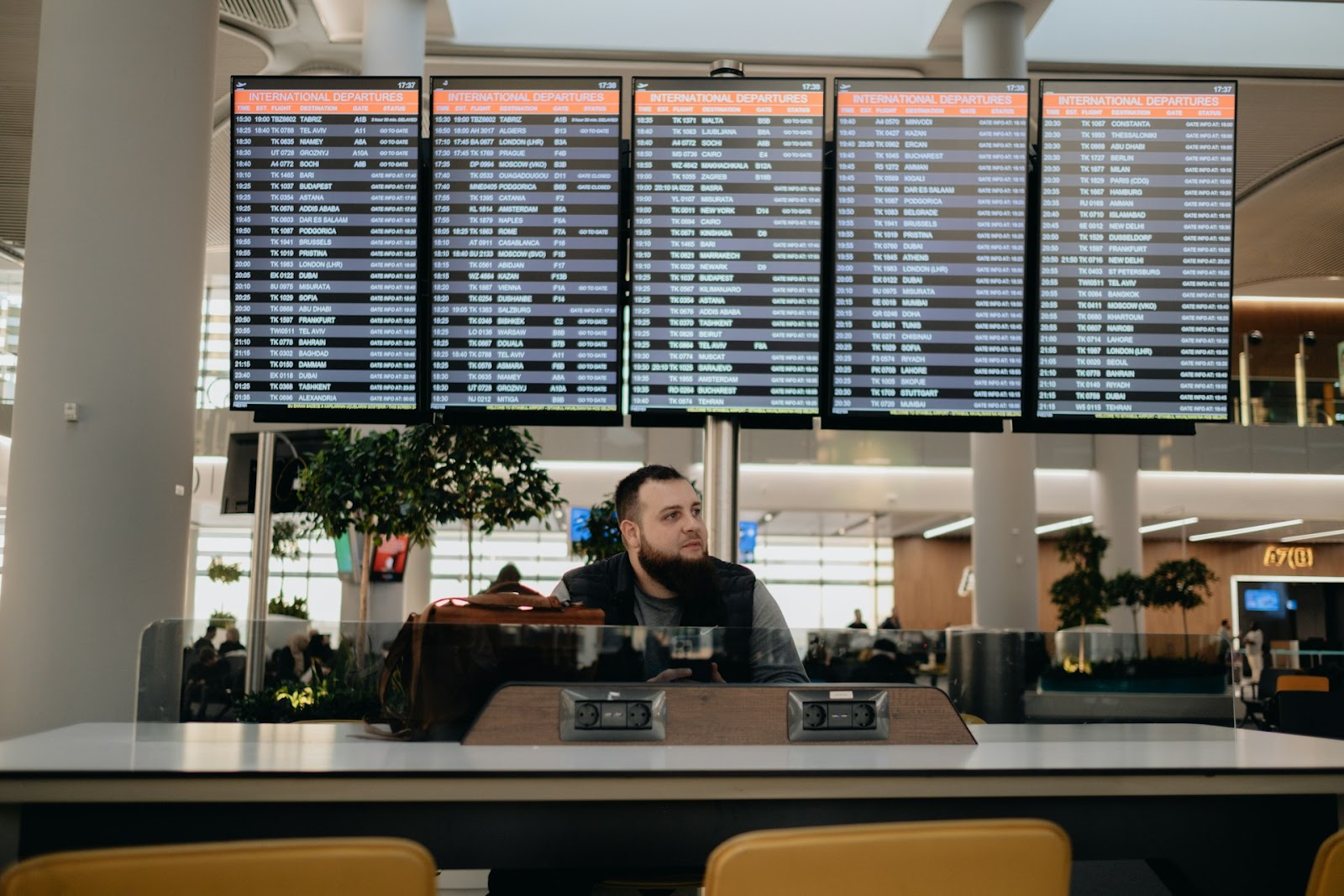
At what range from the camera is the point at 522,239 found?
4.17 m

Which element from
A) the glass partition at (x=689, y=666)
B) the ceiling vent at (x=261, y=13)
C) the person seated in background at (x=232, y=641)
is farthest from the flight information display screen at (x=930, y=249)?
the ceiling vent at (x=261, y=13)

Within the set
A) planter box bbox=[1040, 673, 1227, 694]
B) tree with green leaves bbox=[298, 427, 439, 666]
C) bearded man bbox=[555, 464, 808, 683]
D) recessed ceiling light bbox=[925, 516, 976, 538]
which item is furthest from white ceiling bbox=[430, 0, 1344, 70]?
recessed ceiling light bbox=[925, 516, 976, 538]

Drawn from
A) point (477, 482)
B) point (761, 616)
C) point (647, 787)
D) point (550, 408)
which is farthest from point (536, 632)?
point (477, 482)

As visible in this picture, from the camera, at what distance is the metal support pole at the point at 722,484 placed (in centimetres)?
408

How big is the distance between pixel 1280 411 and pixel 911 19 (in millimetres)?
12039

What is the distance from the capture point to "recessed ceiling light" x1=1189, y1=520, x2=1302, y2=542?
822 inches

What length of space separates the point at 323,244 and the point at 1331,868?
366 cm

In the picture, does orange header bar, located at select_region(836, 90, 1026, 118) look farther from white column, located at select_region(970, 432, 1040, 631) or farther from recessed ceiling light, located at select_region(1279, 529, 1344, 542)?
recessed ceiling light, located at select_region(1279, 529, 1344, 542)

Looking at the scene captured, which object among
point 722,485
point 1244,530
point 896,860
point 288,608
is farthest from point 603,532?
point 1244,530

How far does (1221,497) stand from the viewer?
64.7 ft

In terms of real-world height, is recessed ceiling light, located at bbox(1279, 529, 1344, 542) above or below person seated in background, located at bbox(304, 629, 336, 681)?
above

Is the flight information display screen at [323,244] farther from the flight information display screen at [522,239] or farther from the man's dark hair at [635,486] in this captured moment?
the man's dark hair at [635,486]

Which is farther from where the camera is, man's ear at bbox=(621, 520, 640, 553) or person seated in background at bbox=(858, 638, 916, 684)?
man's ear at bbox=(621, 520, 640, 553)

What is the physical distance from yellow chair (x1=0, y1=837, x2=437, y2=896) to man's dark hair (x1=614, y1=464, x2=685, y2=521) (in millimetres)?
2299
